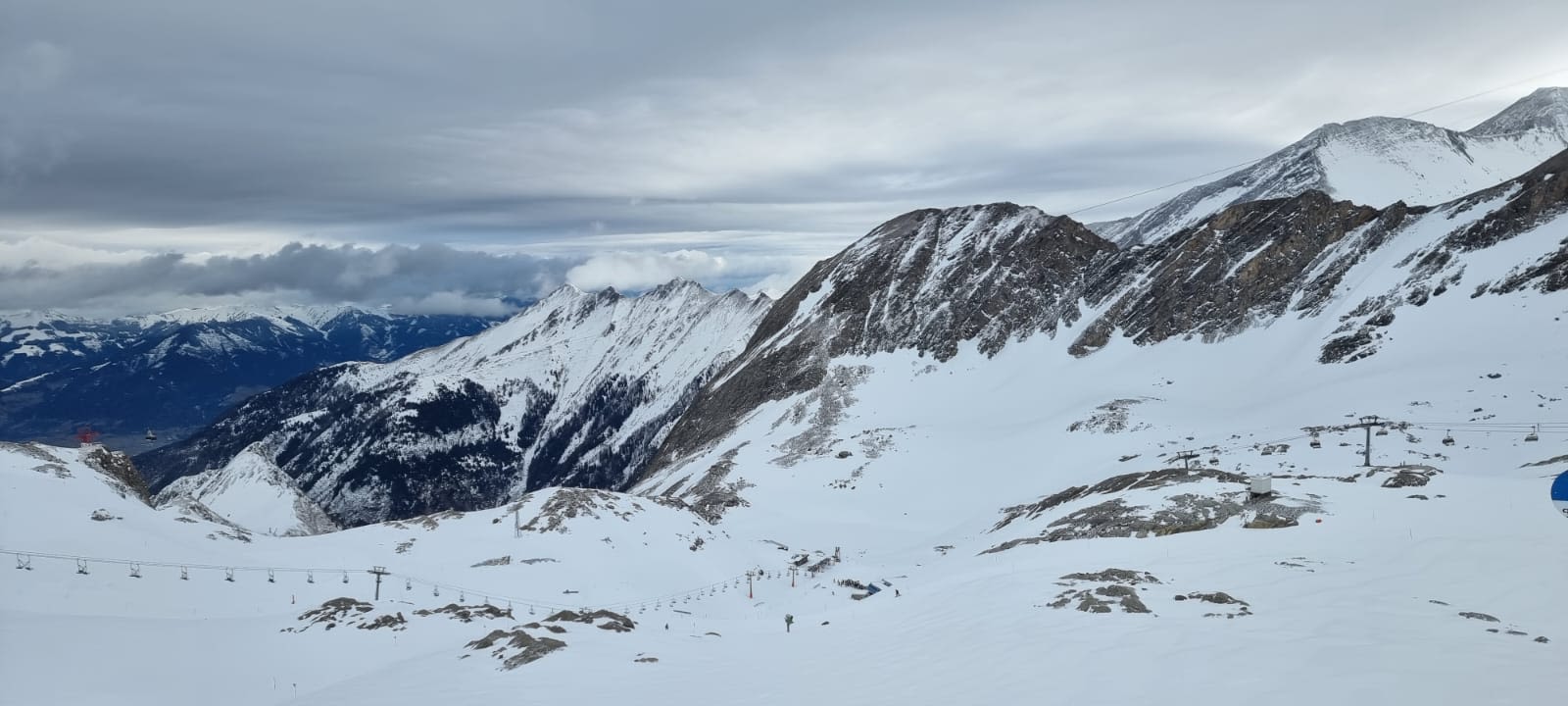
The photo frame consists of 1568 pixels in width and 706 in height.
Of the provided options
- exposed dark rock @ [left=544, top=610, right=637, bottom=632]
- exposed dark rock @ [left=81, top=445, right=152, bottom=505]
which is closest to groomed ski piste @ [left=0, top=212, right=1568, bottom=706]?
exposed dark rock @ [left=544, top=610, right=637, bottom=632]

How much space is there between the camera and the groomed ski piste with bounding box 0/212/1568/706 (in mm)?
16750

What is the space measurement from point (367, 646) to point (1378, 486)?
4316 cm

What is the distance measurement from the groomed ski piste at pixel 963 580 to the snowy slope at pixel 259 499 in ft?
258

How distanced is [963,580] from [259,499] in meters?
141

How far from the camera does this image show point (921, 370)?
122438 millimetres

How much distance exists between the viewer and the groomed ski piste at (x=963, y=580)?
1675 cm

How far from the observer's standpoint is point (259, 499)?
131 metres

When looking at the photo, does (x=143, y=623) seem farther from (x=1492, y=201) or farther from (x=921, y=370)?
(x=1492, y=201)

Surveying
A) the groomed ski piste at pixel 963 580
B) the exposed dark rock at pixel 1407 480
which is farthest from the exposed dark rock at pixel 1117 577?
the exposed dark rock at pixel 1407 480

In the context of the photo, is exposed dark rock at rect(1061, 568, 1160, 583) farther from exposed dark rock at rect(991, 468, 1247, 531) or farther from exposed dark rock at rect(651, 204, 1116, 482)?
exposed dark rock at rect(651, 204, 1116, 482)

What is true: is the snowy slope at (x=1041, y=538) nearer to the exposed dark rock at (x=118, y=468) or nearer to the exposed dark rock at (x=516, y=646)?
the exposed dark rock at (x=516, y=646)

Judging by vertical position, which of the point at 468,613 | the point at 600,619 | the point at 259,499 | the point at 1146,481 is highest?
the point at 1146,481

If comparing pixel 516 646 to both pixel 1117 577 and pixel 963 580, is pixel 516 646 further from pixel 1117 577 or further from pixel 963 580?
pixel 1117 577

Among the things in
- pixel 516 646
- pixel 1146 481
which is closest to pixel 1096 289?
pixel 1146 481
